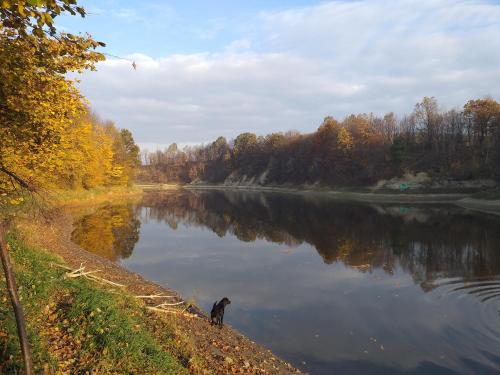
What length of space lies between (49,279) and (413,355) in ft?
37.0

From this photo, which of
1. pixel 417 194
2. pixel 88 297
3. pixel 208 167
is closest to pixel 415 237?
pixel 88 297

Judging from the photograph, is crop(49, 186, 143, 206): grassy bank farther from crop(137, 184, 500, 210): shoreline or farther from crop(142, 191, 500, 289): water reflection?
crop(137, 184, 500, 210): shoreline

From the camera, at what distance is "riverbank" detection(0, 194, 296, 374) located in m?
7.59

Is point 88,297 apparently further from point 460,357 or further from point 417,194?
point 417,194

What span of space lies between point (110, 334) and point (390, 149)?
9138 cm

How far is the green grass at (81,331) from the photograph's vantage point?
23.9 ft

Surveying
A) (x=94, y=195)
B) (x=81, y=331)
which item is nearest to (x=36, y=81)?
(x=81, y=331)

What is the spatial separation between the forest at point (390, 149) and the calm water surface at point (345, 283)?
44492 millimetres

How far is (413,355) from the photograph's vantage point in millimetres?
12539

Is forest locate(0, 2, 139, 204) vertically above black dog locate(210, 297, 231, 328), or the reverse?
forest locate(0, 2, 139, 204)

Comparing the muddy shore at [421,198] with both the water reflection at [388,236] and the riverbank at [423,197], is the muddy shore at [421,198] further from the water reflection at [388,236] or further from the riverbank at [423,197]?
the water reflection at [388,236]

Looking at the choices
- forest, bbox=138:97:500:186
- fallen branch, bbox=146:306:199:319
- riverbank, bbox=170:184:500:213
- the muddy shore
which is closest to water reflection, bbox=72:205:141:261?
fallen branch, bbox=146:306:199:319

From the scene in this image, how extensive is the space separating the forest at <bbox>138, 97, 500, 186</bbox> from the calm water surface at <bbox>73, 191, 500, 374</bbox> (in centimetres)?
4449

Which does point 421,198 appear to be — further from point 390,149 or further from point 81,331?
point 81,331
